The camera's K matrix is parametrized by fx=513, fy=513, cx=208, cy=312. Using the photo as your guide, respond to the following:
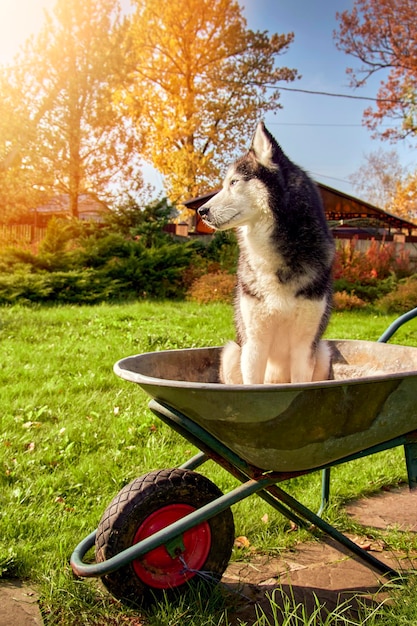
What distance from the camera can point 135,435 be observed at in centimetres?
350

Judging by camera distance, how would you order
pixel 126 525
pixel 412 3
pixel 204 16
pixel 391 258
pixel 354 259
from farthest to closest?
pixel 204 16
pixel 412 3
pixel 391 258
pixel 354 259
pixel 126 525

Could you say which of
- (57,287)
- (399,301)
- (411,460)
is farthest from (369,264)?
(411,460)

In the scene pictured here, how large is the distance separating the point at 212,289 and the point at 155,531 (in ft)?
25.5

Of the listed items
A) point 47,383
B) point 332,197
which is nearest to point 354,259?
point 332,197

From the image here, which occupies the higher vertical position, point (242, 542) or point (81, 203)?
point (81, 203)

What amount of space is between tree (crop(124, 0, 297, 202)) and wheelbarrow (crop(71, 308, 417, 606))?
651 inches

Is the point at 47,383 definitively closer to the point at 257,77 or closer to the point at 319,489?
the point at 319,489

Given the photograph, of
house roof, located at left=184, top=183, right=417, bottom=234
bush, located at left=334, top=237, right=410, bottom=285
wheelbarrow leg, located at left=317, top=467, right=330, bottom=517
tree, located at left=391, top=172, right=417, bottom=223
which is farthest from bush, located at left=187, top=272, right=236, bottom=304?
tree, located at left=391, top=172, right=417, bottom=223

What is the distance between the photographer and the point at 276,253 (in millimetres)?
1831

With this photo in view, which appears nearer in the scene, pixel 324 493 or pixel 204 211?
pixel 204 211

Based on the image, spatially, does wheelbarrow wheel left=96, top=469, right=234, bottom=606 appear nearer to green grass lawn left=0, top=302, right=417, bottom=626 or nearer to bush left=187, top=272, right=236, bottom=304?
green grass lawn left=0, top=302, right=417, bottom=626

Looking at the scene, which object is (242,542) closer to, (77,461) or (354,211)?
(77,461)

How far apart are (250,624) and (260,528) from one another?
69cm

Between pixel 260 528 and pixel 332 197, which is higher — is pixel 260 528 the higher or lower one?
the lower one
